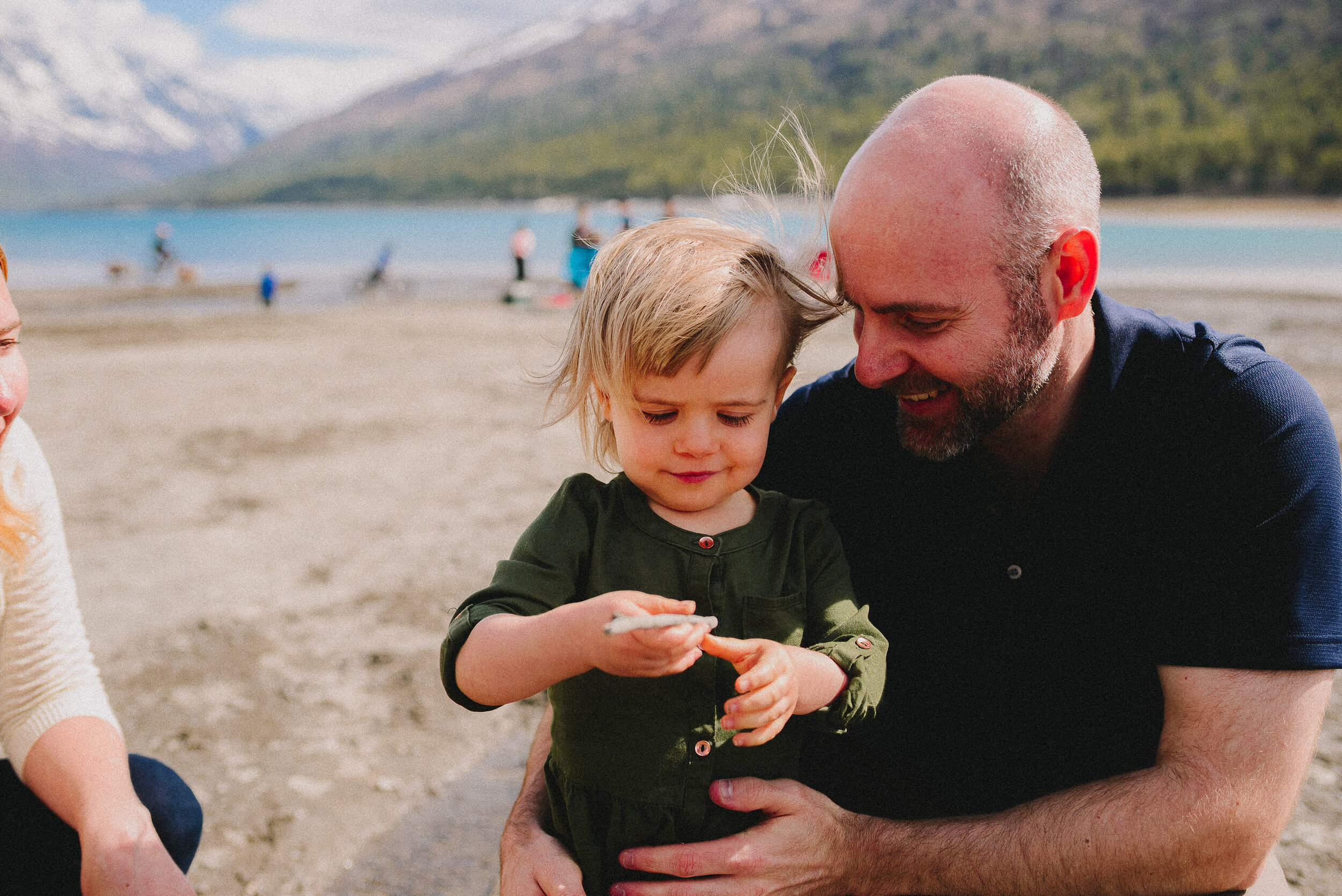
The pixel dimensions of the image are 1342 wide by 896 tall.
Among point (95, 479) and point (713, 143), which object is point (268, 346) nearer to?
point (95, 479)

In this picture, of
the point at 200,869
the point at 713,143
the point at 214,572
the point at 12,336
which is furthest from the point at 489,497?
the point at 713,143

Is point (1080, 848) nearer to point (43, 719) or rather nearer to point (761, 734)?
point (761, 734)

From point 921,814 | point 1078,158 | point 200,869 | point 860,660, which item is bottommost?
point 200,869

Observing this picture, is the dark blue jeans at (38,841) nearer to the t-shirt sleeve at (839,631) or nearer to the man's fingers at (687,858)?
the man's fingers at (687,858)

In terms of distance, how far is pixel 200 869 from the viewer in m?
2.61

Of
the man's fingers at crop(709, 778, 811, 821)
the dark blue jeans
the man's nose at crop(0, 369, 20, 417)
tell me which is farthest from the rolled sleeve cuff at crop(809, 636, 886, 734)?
the man's nose at crop(0, 369, 20, 417)

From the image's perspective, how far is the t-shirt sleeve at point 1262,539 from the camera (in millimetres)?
1627

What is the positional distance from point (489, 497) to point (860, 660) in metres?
4.68

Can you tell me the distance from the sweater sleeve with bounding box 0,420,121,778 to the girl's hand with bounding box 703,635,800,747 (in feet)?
4.74

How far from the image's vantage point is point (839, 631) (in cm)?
170

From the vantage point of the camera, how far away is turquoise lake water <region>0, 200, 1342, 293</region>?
28734 mm

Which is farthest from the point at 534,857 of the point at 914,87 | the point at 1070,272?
the point at 914,87

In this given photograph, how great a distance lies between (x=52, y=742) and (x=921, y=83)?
81.5 m

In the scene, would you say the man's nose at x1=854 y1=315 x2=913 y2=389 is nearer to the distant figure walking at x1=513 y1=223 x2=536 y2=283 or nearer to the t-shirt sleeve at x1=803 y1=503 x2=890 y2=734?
the t-shirt sleeve at x1=803 y1=503 x2=890 y2=734
